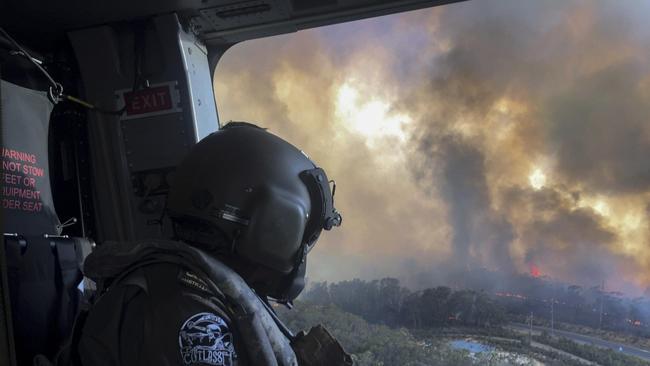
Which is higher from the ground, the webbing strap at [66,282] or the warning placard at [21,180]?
the warning placard at [21,180]

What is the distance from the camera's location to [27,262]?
5.36ft

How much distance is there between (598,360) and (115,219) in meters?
2.02

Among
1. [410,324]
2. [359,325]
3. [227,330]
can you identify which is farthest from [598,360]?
[227,330]

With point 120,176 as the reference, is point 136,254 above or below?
below

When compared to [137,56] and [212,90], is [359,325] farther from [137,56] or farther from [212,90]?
[137,56]

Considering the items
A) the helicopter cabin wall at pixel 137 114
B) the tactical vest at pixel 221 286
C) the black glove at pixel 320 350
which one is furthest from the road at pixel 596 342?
the helicopter cabin wall at pixel 137 114

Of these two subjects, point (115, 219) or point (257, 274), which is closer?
point (257, 274)

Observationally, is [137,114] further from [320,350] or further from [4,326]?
[320,350]

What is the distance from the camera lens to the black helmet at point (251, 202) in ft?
4.66

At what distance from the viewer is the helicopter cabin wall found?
2355 mm

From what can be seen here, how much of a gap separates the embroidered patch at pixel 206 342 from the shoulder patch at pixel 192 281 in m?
0.06

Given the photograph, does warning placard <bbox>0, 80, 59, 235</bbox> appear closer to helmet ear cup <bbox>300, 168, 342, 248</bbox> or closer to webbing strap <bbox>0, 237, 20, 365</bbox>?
webbing strap <bbox>0, 237, 20, 365</bbox>

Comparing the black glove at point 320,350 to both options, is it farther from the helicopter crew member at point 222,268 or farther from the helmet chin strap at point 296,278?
the helmet chin strap at point 296,278

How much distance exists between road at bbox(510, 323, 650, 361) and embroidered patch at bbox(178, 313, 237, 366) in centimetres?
161
